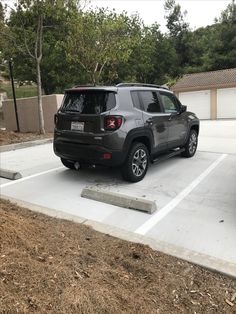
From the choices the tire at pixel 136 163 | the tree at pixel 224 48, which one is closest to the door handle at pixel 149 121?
the tire at pixel 136 163

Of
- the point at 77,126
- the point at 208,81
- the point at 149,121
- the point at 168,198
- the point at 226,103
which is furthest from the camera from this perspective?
the point at 208,81

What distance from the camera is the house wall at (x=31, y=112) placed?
13526 mm

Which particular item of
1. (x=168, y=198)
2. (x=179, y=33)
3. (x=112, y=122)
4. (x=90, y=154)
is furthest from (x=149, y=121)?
(x=179, y=33)

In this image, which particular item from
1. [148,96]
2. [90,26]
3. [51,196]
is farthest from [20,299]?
[90,26]

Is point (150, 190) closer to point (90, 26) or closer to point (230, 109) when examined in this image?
point (90, 26)

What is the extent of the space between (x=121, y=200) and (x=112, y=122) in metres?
1.42

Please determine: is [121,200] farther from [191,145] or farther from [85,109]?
[191,145]

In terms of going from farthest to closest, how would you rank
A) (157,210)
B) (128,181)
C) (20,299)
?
(128,181), (157,210), (20,299)

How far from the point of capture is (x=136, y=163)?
608cm

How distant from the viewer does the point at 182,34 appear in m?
40.3

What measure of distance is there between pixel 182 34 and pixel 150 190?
1522 inches

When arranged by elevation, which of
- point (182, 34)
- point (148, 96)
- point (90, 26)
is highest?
point (182, 34)

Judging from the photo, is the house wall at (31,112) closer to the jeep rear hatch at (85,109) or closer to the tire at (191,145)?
the tire at (191,145)

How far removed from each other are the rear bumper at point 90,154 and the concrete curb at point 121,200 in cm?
62
